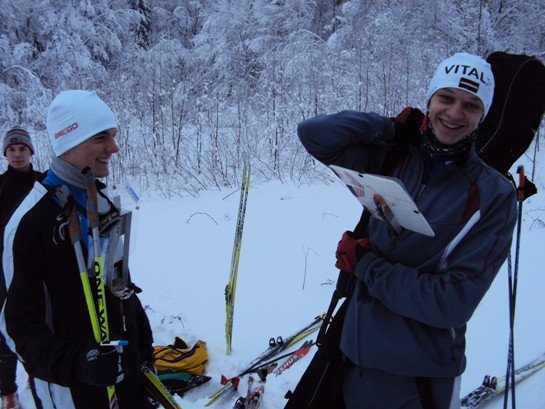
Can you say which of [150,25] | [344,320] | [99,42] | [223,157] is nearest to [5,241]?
[344,320]

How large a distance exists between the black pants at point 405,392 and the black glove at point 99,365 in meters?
0.96

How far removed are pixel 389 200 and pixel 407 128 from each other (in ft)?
1.62

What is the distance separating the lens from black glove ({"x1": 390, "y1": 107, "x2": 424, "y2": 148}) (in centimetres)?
157

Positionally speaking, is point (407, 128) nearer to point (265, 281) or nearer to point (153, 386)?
point (153, 386)

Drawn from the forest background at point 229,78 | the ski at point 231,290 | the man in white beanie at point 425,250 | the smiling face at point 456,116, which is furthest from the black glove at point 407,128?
the forest background at point 229,78

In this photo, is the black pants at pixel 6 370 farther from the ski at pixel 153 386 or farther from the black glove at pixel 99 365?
the black glove at pixel 99 365

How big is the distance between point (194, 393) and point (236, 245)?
1.20 metres

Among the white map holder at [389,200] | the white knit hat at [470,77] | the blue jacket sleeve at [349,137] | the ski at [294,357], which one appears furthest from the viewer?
the ski at [294,357]

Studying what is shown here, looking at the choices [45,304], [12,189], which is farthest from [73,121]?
[12,189]

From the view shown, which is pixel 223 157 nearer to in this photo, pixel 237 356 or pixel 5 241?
pixel 237 356

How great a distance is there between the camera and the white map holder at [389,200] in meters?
1.16

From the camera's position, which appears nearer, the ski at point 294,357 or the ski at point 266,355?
the ski at point 266,355

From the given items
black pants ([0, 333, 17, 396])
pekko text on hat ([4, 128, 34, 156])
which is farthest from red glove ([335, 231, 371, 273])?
pekko text on hat ([4, 128, 34, 156])

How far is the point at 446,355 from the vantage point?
131 cm
